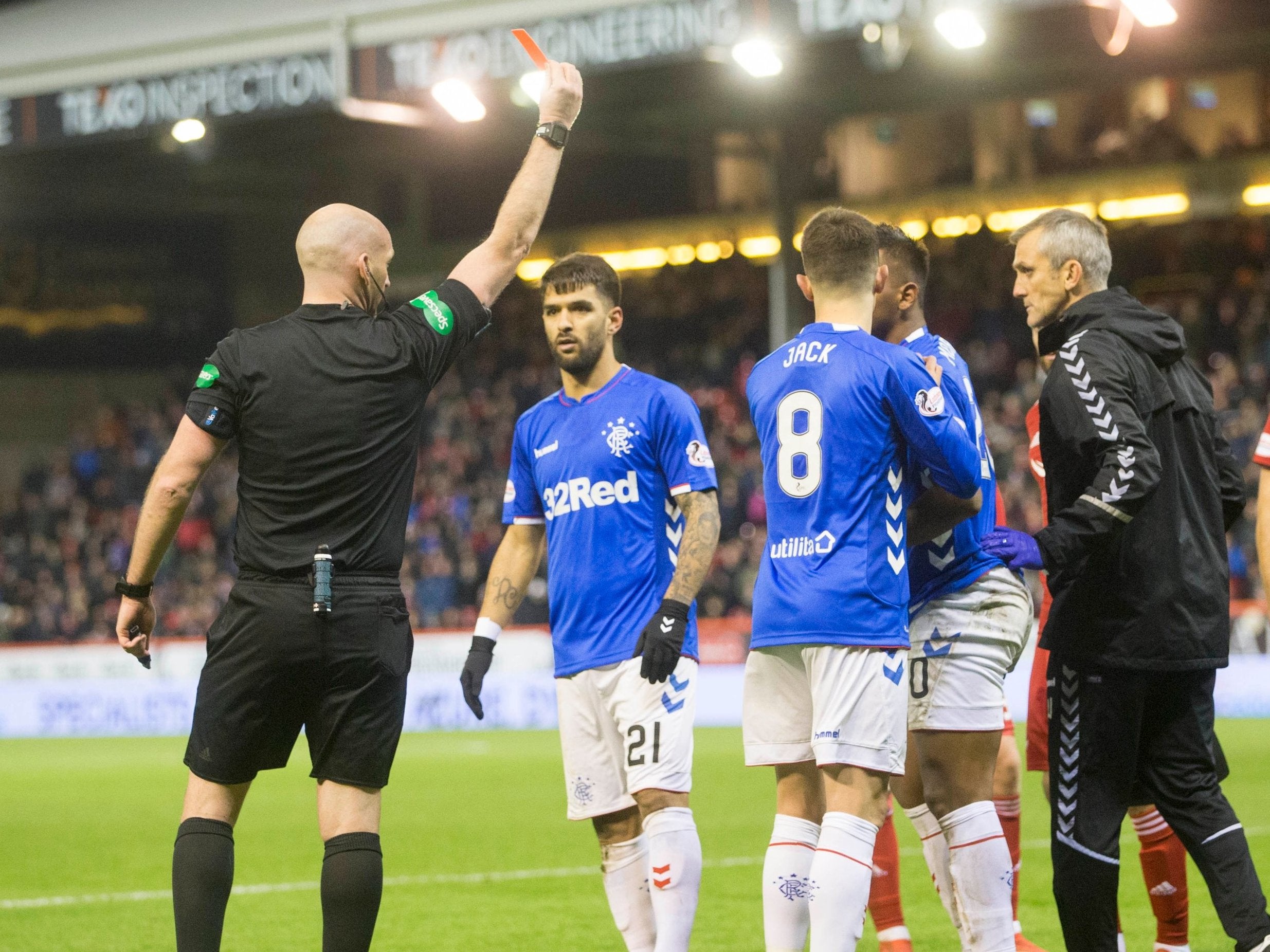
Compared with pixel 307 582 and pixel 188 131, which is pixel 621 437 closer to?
pixel 307 582

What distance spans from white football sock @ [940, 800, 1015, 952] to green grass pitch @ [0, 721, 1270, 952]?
1.36 metres

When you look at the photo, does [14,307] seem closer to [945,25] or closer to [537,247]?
[537,247]

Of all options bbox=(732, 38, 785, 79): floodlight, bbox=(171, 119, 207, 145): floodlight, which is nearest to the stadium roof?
bbox=(171, 119, 207, 145): floodlight

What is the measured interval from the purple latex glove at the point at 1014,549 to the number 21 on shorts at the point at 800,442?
494 mm

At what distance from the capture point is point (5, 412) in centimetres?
3128

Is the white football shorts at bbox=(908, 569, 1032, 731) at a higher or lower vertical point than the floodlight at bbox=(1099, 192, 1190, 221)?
lower

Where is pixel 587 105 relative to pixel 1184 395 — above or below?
above

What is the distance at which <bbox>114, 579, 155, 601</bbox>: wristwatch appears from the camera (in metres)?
4.62

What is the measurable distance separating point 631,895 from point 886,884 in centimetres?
94

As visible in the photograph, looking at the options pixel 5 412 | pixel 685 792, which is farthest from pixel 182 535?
pixel 685 792

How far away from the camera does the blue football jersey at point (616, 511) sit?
549 cm

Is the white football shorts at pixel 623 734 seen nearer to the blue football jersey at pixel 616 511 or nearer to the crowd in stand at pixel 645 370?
the blue football jersey at pixel 616 511

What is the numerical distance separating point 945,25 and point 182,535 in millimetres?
15707

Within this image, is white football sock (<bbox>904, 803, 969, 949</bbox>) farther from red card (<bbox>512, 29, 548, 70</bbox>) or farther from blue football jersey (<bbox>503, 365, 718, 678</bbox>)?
red card (<bbox>512, 29, 548, 70</bbox>)
